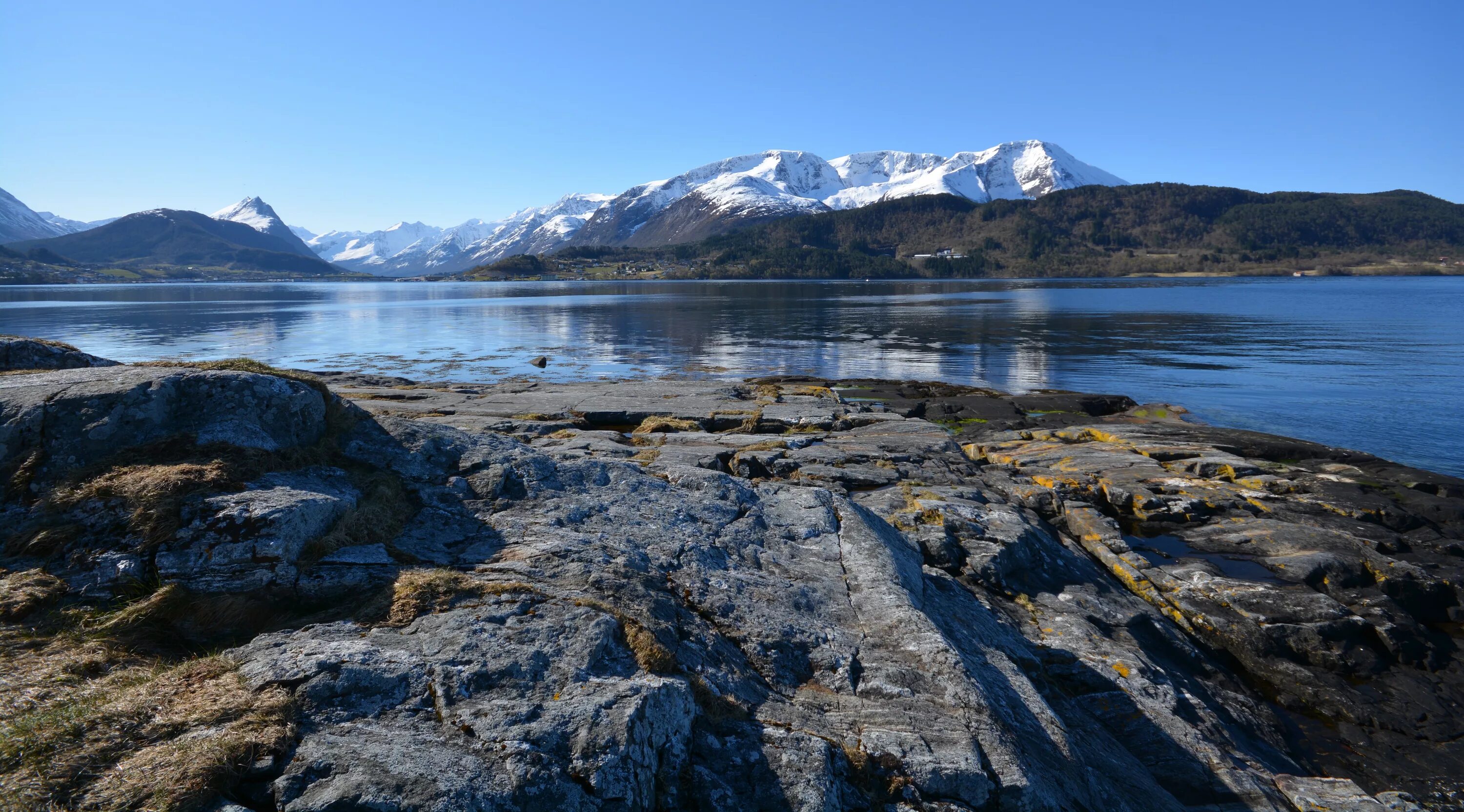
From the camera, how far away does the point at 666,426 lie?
21.1 metres

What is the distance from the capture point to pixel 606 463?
1087 centimetres

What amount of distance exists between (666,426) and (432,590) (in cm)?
1454

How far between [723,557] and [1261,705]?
9.12 m

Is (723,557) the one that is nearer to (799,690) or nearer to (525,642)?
(799,690)

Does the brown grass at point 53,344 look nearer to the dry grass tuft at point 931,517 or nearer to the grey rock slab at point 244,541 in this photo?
the grey rock slab at point 244,541

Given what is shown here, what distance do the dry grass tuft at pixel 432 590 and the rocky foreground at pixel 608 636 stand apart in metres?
0.04

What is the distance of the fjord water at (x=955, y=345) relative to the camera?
35188mm

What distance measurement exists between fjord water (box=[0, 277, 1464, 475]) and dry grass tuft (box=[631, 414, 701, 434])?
1886 cm

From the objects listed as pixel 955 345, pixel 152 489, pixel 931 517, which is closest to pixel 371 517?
pixel 152 489

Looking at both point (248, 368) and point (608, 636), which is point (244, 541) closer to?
point (608, 636)

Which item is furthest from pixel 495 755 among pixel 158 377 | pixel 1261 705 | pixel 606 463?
pixel 1261 705

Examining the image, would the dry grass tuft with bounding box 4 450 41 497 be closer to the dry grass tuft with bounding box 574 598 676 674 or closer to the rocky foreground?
the rocky foreground

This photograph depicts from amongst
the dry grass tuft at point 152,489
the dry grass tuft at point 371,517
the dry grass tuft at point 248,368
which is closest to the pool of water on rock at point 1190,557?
the dry grass tuft at point 371,517

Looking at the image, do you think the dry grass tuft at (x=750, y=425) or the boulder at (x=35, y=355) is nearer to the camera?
the boulder at (x=35, y=355)
